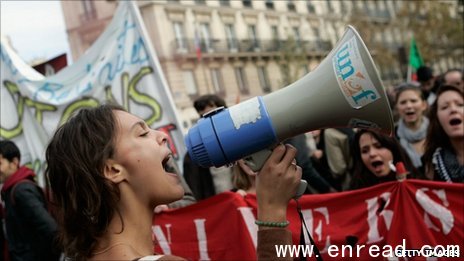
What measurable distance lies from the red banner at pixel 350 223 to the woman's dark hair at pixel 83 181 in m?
1.45

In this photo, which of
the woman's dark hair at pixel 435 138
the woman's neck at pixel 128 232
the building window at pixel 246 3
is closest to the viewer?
the woman's neck at pixel 128 232

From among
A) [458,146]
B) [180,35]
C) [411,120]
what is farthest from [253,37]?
[458,146]

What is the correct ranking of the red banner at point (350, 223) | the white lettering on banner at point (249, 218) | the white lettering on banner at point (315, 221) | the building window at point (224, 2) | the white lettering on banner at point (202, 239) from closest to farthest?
the red banner at point (350, 223) → the white lettering on banner at point (315, 221) → the white lettering on banner at point (249, 218) → the white lettering on banner at point (202, 239) → the building window at point (224, 2)

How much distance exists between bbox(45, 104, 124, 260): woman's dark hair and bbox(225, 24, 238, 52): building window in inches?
1241

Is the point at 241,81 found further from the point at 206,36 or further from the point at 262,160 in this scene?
the point at 262,160

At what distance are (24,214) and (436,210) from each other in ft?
8.42

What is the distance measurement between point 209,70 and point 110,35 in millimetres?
26348

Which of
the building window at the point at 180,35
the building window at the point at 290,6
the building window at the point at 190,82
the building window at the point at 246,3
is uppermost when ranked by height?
the building window at the point at 246,3

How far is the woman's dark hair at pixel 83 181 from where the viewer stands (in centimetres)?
160

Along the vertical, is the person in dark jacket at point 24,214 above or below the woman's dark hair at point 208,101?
below

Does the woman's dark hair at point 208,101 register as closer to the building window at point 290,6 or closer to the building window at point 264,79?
the building window at point 264,79

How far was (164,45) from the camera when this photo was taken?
29.4 meters

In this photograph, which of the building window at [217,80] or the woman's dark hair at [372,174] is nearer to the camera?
the woman's dark hair at [372,174]

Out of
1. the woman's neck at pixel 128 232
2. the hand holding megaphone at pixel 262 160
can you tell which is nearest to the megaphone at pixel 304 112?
the hand holding megaphone at pixel 262 160
